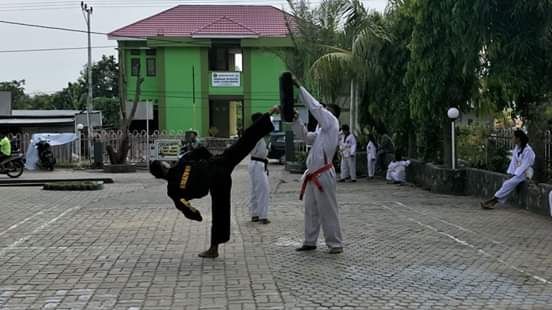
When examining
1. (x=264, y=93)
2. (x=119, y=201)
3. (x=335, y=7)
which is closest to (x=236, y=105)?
(x=264, y=93)

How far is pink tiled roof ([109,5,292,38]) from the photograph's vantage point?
4269 centimetres

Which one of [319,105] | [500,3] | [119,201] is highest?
[500,3]

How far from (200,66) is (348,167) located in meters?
23.5

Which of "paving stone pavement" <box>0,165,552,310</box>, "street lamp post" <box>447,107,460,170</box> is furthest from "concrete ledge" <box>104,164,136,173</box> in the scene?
"street lamp post" <box>447,107,460,170</box>

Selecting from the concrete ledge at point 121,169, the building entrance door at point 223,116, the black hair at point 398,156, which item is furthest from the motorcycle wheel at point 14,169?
the building entrance door at point 223,116

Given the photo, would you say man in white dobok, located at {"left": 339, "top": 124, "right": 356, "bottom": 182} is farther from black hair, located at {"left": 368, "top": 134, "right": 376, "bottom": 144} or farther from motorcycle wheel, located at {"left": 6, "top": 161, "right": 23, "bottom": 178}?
motorcycle wheel, located at {"left": 6, "top": 161, "right": 23, "bottom": 178}

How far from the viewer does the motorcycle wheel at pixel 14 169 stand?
954 inches

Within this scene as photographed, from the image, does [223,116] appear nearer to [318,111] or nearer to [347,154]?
[347,154]

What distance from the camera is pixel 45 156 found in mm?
28625

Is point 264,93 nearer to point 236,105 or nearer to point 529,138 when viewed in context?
point 236,105

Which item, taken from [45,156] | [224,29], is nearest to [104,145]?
[45,156]

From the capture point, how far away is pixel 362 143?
946 inches

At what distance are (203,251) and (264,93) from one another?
115 ft

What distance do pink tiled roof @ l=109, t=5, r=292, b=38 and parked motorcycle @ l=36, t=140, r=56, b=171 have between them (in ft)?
50.9
